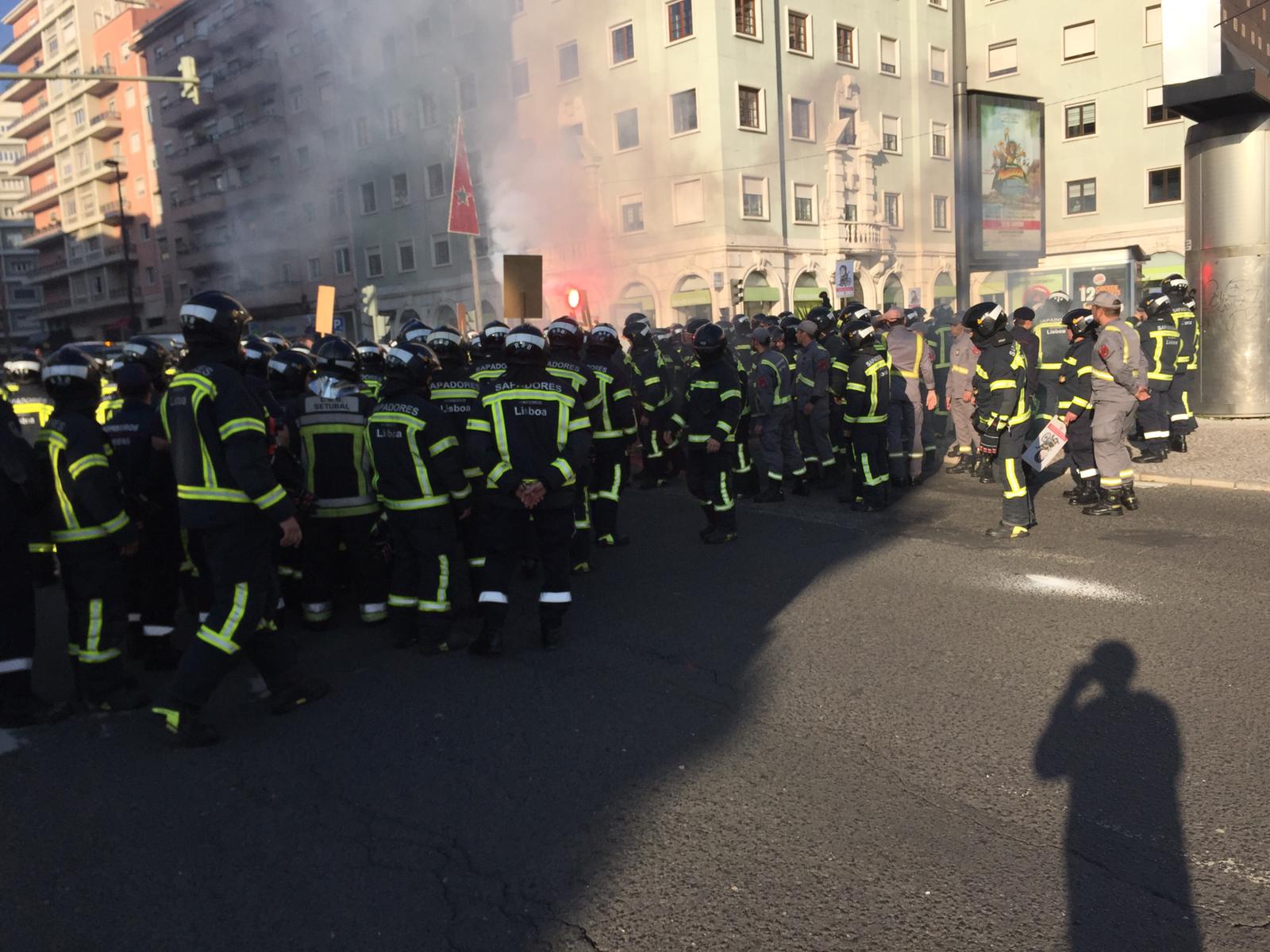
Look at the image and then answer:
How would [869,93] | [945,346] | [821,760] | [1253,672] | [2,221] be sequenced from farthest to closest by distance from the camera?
1. [2,221]
2. [869,93]
3. [945,346]
4. [1253,672]
5. [821,760]

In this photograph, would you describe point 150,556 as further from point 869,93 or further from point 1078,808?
point 869,93

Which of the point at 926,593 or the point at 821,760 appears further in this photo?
the point at 926,593

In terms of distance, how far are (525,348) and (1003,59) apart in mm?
43066

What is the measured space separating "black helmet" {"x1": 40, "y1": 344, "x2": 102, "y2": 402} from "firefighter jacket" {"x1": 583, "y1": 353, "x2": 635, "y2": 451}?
3.55m

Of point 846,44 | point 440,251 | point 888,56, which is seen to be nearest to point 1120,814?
point 846,44

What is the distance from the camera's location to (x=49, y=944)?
287cm

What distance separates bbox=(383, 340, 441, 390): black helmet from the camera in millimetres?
5340

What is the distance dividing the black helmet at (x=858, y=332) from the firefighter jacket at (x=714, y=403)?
4.21ft

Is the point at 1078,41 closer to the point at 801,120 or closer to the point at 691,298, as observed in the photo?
the point at 801,120

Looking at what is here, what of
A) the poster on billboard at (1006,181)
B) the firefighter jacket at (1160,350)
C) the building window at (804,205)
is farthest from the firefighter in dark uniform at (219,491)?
the building window at (804,205)

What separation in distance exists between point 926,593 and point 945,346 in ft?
23.4

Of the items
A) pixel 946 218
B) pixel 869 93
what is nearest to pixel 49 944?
pixel 869 93

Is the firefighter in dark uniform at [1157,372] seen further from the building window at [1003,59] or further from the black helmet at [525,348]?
the building window at [1003,59]

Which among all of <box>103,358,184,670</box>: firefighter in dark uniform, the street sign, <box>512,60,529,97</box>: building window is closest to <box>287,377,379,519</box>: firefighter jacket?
<box>103,358,184,670</box>: firefighter in dark uniform
